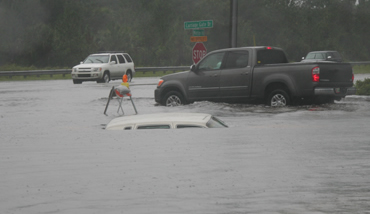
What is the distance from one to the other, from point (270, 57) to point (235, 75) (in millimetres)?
1272

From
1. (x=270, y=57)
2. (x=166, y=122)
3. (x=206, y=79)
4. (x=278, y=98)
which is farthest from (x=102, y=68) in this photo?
(x=166, y=122)

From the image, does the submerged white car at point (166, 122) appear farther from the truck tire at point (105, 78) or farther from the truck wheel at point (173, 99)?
the truck tire at point (105, 78)

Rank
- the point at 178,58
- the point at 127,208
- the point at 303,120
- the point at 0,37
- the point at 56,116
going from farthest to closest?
the point at 178,58 → the point at 0,37 → the point at 56,116 → the point at 303,120 → the point at 127,208

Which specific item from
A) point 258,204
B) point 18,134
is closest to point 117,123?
point 18,134

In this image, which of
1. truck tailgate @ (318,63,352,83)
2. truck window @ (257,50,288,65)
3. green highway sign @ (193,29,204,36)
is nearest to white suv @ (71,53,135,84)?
green highway sign @ (193,29,204,36)

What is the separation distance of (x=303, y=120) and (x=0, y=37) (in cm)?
4844

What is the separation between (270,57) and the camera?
20938 millimetres

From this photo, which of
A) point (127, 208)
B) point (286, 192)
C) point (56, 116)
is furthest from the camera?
point (56, 116)

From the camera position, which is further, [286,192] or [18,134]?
[18,134]

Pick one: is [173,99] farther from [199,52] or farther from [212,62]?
[199,52]

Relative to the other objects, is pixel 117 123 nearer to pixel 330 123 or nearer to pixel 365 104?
pixel 330 123

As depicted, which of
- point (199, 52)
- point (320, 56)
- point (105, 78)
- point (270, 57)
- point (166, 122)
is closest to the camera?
point (166, 122)

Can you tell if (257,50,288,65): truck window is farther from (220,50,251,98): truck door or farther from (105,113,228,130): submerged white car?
(105,113,228,130): submerged white car

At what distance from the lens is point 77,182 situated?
387 inches
